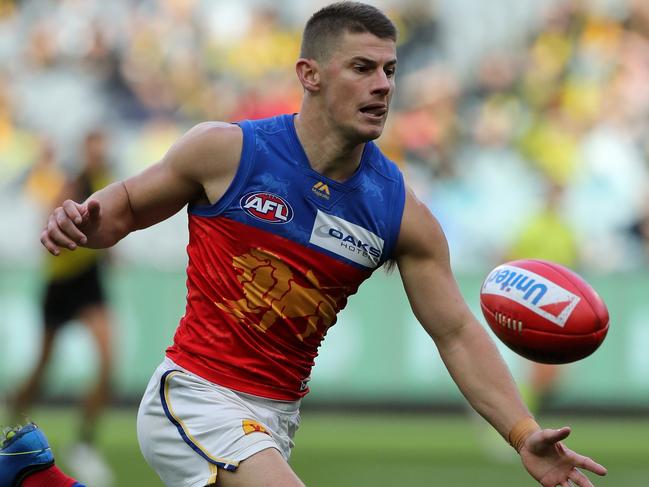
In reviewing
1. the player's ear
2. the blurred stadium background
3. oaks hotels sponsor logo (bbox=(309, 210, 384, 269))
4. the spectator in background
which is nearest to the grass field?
the blurred stadium background

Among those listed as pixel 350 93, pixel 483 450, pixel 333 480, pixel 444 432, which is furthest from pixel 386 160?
pixel 444 432

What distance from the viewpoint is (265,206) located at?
15.0 ft

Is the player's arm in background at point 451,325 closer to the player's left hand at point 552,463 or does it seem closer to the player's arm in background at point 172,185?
the player's left hand at point 552,463

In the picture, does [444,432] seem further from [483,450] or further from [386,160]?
[386,160]

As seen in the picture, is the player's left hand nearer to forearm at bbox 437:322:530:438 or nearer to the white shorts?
forearm at bbox 437:322:530:438

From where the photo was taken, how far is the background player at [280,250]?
14.9 feet

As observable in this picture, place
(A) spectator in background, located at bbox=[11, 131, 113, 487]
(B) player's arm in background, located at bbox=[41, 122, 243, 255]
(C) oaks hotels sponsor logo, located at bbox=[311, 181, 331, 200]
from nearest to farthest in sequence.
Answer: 1. (B) player's arm in background, located at bbox=[41, 122, 243, 255]
2. (C) oaks hotels sponsor logo, located at bbox=[311, 181, 331, 200]
3. (A) spectator in background, located at bbox=[11, 131, 113, 487]

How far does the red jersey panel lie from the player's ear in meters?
0.61

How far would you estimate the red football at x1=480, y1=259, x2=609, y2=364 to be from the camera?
467 centimetres

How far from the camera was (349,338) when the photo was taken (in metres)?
13.6

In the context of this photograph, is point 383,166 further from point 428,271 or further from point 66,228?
point 66,228

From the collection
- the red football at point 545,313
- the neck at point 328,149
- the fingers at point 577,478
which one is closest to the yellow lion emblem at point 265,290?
the neck at point 328,149

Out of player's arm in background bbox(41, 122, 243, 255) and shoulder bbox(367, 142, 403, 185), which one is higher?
shoulder bbox(367, 142, 403, 185)

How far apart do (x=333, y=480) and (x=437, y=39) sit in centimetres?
854
